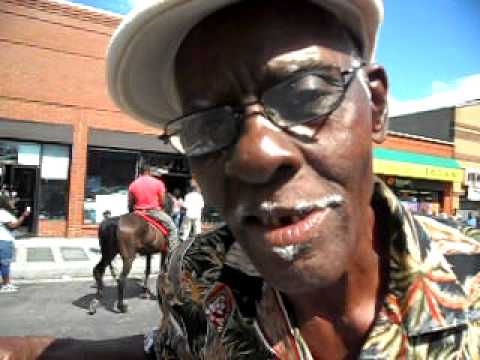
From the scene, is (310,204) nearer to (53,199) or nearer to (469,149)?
(53,199)

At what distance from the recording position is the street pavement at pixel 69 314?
6605 mm

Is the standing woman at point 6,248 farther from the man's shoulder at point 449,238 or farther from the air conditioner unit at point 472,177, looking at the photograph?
the air conditioner unit at point 472,177

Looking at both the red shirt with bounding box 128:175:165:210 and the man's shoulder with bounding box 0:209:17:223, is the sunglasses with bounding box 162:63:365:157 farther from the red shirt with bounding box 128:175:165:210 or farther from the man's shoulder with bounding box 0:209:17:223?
the man's shoulder with bounding box 0:209:17:223

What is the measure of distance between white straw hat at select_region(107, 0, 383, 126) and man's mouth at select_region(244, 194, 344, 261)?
19.4 inches

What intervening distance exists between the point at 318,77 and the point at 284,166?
236 millimetres

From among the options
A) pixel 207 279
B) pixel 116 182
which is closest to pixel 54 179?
pixel 116 182

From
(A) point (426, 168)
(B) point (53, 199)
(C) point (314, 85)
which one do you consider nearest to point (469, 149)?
(A) point (426, 168)

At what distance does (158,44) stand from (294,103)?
0.51 meters

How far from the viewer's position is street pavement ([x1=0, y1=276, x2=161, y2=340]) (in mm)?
6605

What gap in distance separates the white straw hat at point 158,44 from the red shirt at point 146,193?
7.22 metres

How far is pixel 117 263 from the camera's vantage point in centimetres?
1159

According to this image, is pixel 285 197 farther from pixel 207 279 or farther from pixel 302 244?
pixel 207 279

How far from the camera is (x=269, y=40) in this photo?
1142 mm

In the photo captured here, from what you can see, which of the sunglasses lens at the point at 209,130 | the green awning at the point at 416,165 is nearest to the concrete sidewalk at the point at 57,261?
the sunglasses lens at the point at 209,130
